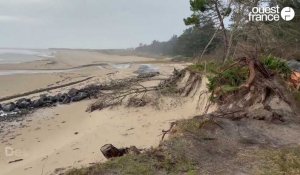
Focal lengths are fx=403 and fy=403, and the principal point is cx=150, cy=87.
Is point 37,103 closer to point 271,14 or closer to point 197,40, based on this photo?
point 271,14

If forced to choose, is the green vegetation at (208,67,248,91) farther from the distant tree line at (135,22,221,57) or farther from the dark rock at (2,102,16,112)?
the distant tree line at (135,22,221,57)

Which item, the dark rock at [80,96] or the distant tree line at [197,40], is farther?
the distant tree line at [197,40]

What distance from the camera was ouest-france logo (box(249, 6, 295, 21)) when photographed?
56.7 ft

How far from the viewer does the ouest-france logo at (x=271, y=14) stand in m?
17.3

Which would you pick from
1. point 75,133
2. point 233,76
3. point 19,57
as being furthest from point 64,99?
point 19,57

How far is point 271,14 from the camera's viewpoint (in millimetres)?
19453

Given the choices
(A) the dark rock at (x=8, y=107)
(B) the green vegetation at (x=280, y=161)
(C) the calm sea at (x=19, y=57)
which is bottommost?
(C) the calm sea at (x=19, y=57)

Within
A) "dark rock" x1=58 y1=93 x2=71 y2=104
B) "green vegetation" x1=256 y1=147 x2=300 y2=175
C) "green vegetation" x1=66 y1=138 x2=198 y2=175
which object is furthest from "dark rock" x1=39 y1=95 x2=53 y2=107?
"green vegetation" x1=256 y1=147 x2=300 y2=175

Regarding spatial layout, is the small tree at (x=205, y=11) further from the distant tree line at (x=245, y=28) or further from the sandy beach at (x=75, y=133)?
the sandy beach at (x=75, y=133)

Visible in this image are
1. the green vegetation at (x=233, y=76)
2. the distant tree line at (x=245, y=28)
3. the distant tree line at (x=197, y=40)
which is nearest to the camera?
the green vegetation at (x=233, y=76)

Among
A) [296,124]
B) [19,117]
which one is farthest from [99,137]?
[19,117]

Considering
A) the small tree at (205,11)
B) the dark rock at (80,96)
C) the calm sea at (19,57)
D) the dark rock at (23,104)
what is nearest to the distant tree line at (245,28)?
the small tree at (205,11)

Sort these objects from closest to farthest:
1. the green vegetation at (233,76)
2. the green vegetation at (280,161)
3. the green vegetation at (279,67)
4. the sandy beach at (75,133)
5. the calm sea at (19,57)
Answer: the green vegetation at (280,161)
the sandy beach at (75,133)
the green vegetation at (233,76)
the green vegetation at (279,67)
the calm sea at (19,57)

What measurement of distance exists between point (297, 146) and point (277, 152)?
0.61 meters
